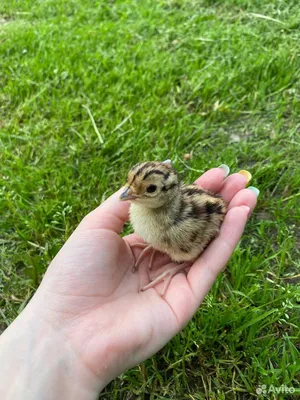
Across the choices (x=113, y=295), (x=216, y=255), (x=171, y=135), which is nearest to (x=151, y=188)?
(x=216, y=255)

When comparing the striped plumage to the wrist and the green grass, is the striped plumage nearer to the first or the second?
the green grass

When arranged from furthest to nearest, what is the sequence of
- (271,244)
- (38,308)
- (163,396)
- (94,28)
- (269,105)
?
(94,28), (269,105), (271,244), (163,396), (38,308)

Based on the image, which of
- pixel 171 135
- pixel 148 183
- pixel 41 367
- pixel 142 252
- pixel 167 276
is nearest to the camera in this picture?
pixel 41 367

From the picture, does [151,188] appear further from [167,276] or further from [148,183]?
[167,276]

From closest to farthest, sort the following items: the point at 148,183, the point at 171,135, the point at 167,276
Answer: the point at 148,183, the point at 167,276, the point at 171,135

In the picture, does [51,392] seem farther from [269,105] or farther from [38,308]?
[269,105]

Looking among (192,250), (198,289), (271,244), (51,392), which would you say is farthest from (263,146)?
(51,392)
